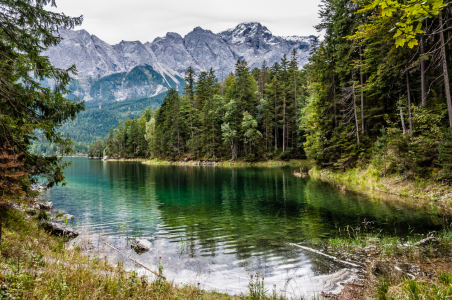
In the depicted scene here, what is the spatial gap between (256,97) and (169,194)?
4707 cm

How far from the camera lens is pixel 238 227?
11891mm

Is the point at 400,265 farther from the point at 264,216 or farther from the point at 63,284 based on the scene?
the point at 63,284

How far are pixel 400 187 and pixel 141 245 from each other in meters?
18.6

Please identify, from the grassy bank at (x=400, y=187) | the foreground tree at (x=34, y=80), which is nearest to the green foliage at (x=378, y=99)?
the grassy bank at (x=400, y=187)

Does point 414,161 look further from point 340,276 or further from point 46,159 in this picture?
point 46,159

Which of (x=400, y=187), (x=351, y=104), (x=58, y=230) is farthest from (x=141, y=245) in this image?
(x=351, y=104)

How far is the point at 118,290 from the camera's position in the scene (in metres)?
4.36

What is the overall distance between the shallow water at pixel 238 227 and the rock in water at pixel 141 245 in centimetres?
28

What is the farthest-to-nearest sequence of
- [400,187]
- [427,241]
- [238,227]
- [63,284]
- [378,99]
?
[378,99] → [400,187] → [238,227] → [427,241] → [63,284]

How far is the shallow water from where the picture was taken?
275 inches

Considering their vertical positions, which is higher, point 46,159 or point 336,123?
point 336,123

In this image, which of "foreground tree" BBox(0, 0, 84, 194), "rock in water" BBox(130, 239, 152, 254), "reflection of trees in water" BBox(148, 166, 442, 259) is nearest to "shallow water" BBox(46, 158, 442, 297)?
"reflection of trees in water" BBox(148, 166, 442, 259)

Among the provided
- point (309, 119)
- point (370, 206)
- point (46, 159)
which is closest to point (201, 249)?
point (46, 159)

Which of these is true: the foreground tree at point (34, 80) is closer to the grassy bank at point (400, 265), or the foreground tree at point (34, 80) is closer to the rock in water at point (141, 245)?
the rock in water at point (141, 245)
